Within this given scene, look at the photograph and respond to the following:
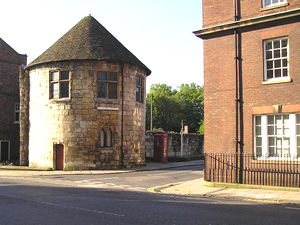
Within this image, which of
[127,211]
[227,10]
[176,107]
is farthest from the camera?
[176,107]

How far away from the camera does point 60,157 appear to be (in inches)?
989

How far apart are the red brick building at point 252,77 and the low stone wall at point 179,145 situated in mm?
17706

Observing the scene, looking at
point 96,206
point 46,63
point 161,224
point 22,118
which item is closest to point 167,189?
point 96,206

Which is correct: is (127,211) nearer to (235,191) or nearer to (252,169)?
(235,191)

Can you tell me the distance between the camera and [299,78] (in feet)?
45.3

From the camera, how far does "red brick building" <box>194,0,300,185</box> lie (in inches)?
552

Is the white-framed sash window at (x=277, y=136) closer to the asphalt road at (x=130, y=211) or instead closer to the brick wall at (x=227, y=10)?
the asphalt road at (x=130, y=211)

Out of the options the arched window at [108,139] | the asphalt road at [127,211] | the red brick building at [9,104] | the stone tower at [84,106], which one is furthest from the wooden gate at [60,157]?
the asphalt road at [127,211]

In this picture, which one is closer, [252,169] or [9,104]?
[252,169]

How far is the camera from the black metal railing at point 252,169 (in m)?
13.6

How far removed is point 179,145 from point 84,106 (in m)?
16.6

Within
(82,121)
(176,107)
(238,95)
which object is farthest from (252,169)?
(176,107)

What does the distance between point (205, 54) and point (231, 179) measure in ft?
17.6

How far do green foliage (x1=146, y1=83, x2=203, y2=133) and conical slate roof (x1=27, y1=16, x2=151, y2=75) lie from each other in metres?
45.9
